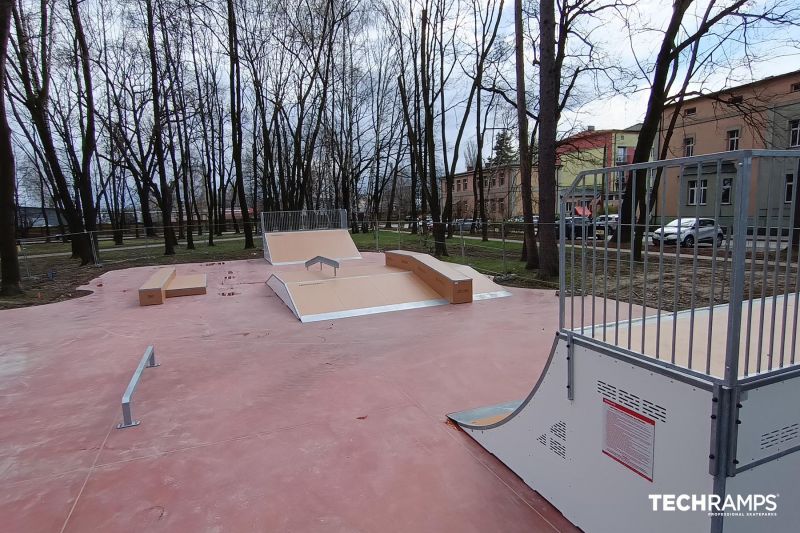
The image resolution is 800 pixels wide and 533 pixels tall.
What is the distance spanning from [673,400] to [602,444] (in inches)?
21.0

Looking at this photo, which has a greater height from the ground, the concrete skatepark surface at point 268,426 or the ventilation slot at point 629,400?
the ventilation slot at point 629,400

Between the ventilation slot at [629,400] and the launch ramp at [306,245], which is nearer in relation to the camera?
the ventilation slot at [629,400]

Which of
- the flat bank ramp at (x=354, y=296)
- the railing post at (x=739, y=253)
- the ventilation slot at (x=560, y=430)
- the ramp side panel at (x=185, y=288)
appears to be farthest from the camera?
the ramp side panel at (x=185, y=288)

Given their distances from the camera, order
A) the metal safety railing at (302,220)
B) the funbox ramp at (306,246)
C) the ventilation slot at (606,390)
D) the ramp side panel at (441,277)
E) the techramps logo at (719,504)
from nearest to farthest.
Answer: the techramps logo at (719,504) → the ventilation slot at (606,390) → the ramp side panel at (441,277) → the funbox ramp at (306,246) → the metal safety railing at (302,220)

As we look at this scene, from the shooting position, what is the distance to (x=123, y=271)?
15.0 metres

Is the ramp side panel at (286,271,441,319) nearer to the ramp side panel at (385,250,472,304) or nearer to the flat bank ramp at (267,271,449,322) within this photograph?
the flat bank ramp at (267,271,449,322)

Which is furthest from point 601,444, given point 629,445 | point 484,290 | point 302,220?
point 302,220

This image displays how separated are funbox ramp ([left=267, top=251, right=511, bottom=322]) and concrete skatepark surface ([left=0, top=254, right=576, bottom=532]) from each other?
64 cm

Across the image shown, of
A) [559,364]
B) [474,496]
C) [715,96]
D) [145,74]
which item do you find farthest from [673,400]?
[145,74]

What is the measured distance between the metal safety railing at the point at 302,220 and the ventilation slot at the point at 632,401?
712 inches

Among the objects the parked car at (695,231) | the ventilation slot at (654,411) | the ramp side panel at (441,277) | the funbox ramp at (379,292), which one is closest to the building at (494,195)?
the ramp side panel at (441,277)

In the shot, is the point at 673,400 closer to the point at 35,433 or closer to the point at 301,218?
the point at 35,433

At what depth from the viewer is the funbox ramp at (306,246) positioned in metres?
16.2

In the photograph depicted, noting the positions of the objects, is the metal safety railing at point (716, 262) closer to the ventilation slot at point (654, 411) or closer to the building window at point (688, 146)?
the ventilation slot at point (654, 411)
